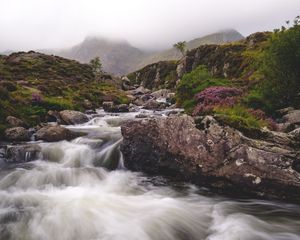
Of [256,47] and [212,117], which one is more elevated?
[256,47]

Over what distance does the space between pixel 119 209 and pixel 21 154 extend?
809cm

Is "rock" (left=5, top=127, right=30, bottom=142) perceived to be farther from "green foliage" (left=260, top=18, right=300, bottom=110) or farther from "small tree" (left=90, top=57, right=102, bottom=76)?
"small tree" (left=90, top=57, right=102, bottom=76)

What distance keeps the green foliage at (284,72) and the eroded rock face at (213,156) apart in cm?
790

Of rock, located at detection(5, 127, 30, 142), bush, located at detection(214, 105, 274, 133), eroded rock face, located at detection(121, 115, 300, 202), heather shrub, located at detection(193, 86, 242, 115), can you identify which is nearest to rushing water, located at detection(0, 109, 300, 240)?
eroded rock face, located at detection(121, 115, 300, 202)

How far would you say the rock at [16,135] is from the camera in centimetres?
2135

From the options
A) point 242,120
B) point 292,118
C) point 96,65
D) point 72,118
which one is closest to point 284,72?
point 292,118

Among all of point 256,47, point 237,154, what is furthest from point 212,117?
point 256,47

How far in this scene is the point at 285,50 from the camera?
65.5 feet

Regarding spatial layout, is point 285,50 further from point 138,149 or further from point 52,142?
point 52,142

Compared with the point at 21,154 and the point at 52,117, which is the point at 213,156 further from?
the point at 52,117

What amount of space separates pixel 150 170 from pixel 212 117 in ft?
12.2

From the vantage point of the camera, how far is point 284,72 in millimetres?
20328

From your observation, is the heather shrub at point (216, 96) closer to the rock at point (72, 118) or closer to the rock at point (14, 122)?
the rock at point (72, 118)

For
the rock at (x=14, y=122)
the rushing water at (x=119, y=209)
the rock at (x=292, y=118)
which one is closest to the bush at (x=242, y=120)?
the rock at (x=292, y=118)
